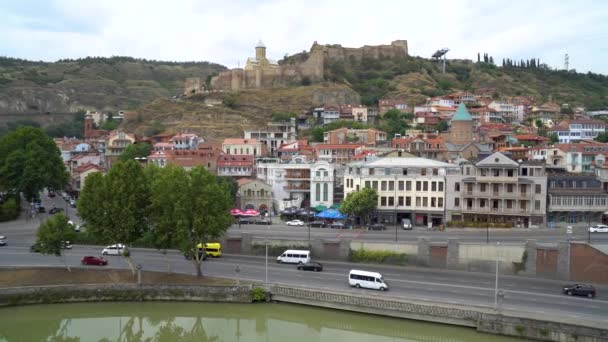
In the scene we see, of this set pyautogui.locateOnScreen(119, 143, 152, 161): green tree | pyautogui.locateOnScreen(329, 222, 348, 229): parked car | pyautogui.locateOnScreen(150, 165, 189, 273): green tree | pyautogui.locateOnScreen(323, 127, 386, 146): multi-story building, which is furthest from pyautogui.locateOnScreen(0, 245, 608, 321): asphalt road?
pyautogui.locateOnScreen(323, 127, 386, 146): multi-story building

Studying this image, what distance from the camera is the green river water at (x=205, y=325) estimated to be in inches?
835

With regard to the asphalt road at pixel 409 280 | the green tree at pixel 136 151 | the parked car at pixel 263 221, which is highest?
the green tree at pixel 136 151

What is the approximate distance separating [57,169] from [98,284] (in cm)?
2309

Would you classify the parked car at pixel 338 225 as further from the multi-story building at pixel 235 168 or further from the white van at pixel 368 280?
the multi-story building at pixel 235 168

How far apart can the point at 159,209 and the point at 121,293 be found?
A: 4.28 m

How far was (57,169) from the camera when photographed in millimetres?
44750

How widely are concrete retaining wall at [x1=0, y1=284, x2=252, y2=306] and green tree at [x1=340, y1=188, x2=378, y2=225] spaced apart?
42.8ft

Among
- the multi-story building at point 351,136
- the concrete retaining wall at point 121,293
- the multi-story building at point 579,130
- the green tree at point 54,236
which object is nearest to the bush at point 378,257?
the concrete retaining wall at point 121,293

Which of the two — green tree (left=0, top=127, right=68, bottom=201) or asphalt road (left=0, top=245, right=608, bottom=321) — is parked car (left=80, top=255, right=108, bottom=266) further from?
green tree (left=0, top=127, right=68, bottom=201)

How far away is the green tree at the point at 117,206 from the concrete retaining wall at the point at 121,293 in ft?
5.49

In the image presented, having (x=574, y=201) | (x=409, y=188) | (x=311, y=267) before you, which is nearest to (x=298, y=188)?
(x=409, y=188)

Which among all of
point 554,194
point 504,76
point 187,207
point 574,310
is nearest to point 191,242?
point 187,207

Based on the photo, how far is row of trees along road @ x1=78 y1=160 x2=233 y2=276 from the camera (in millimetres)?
25750

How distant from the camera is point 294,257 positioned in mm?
28672
